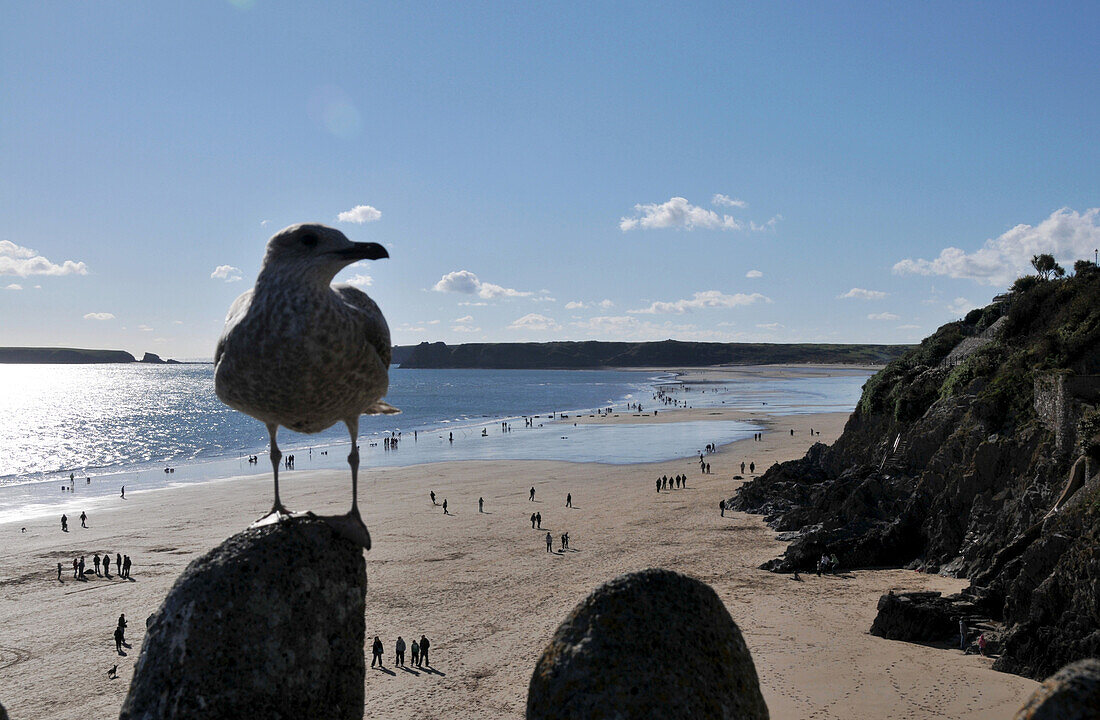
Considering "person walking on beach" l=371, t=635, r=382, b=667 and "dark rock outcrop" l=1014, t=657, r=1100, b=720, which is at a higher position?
"dark rock outcrop" l=1014, t=657, r=1100, b=720

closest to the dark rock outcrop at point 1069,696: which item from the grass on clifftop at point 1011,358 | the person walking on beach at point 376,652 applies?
the person walking on beach at point 376,652

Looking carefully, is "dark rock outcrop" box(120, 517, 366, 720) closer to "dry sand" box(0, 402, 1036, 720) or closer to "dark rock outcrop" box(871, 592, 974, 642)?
"dry sand" box(0, 402, 1036, 720)

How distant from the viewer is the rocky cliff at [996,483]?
1683cm

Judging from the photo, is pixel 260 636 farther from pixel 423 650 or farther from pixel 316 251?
pixel 423 650

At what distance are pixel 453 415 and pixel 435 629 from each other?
85.1 m

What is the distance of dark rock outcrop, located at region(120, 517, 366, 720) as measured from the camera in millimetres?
4309

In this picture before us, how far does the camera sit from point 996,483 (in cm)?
2367

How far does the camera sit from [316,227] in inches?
193

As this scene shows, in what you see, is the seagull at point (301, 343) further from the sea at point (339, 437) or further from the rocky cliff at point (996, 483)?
the sea at point (339, 437)

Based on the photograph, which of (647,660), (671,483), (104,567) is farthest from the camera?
(671,483)

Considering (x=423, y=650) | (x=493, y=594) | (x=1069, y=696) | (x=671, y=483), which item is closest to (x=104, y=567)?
(x=493, y=594)

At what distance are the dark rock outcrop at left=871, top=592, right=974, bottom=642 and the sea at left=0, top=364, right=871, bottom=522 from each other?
3752 centimetres

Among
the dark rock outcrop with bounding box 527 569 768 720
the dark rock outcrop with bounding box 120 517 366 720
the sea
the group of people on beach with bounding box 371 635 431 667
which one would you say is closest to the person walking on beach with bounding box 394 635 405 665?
the group of people on beach with bounding box 371 635 431 667

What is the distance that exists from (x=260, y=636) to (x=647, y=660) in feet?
8.03
